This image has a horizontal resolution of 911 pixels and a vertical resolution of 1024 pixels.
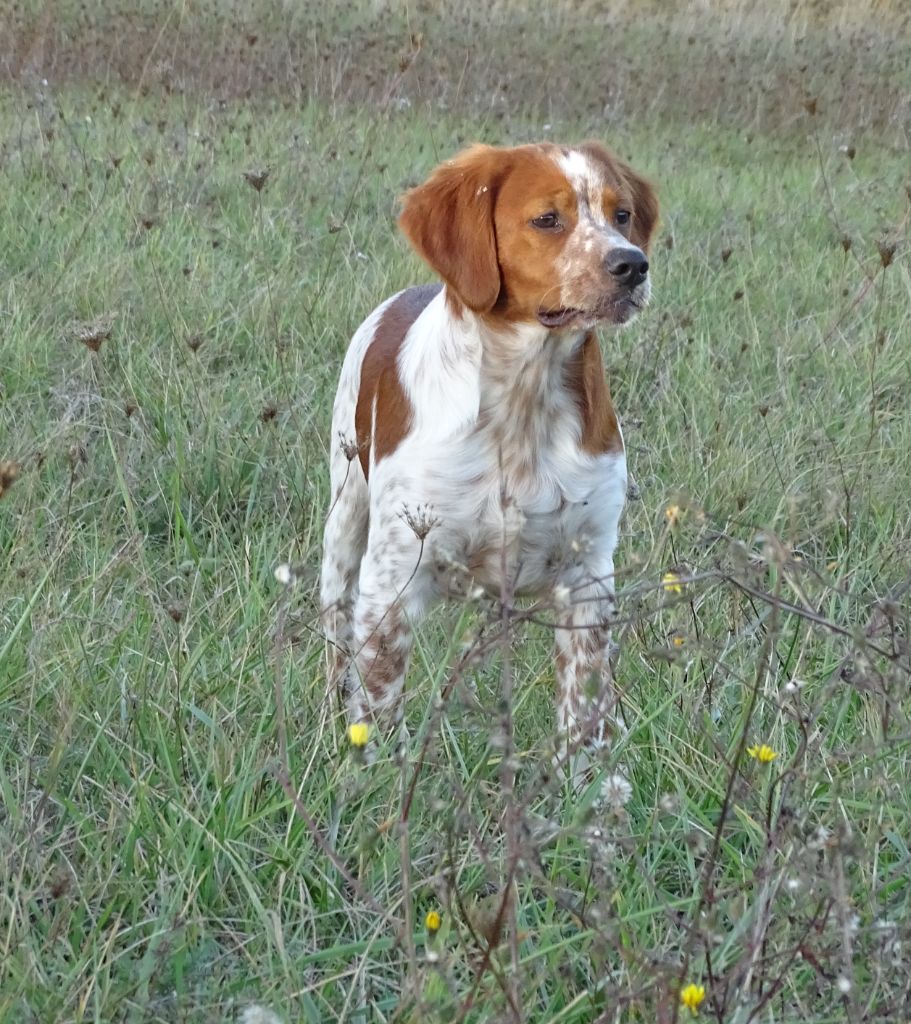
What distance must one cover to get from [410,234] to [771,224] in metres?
3.48

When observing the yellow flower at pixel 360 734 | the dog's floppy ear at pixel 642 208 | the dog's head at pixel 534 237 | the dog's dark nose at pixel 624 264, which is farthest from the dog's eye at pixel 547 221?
the yellow flower at pixel 360 734

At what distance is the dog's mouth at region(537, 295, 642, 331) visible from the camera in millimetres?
2645

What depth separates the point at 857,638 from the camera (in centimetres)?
134

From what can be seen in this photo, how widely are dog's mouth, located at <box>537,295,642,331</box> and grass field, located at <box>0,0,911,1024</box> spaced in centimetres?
44

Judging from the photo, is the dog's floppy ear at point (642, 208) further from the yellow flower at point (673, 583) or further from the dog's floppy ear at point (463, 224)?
the yellow flower at point (673, 583)

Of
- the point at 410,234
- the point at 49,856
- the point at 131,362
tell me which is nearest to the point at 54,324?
the point at 131,362

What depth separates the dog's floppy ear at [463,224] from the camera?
2.74m

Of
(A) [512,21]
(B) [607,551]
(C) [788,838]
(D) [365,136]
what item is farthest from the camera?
(A) [512,21]

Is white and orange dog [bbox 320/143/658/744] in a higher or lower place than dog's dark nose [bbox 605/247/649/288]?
lower

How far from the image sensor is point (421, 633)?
9.50 feet

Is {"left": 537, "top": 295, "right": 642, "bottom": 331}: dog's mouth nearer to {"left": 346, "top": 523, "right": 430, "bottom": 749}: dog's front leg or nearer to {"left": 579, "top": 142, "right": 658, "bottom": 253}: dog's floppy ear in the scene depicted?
{"left": 579, "top": 142, "right": 658, "bottom": 253}: dog's floppy ear

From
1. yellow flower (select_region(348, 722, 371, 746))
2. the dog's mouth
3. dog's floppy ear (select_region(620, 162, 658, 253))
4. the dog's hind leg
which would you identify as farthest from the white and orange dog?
yellow flower (select_region(348, 722, 371, 746))

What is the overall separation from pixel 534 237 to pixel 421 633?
859 millimetres

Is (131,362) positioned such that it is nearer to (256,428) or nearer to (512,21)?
(256,428)
